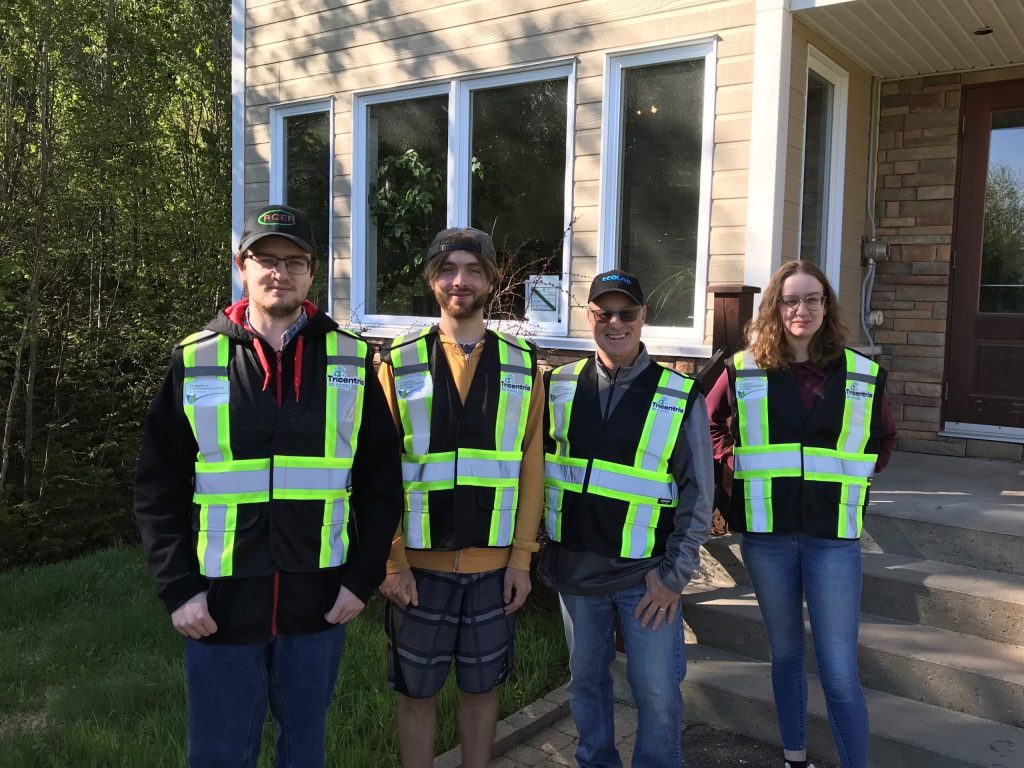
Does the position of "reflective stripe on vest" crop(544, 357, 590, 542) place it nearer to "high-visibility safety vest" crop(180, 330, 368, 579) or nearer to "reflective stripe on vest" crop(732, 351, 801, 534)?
"reflective stripe on vest" crop(732, 351, 801, 534)

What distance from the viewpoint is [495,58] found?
230 inches

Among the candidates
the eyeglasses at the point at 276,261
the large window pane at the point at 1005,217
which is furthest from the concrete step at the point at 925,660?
the large window pane at the point at 1005,217

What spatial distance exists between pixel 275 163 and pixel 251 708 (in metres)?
5.91

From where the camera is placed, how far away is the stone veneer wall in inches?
216

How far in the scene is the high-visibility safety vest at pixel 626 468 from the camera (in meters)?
2.59

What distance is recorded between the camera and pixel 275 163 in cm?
725

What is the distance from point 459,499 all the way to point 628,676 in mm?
793

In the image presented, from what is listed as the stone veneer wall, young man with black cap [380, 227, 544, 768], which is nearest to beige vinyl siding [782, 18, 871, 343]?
the stone veneer wall

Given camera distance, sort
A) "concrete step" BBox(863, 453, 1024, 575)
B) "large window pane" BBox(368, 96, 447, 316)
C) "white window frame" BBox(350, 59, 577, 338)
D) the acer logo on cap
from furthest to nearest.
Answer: "large window pane" BBox(368, 96, 447, 316), "white window frame" BBox(350, 59, 577, 338), "concrete step" BBox(863, 453, 1024, 575), the acer logo on cap

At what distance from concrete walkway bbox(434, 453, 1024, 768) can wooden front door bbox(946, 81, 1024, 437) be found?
51 centimetres

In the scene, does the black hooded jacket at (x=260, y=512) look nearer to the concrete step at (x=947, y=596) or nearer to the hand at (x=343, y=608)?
the hand at (x=343, y=608)

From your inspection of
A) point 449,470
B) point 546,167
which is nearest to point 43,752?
point 449,470

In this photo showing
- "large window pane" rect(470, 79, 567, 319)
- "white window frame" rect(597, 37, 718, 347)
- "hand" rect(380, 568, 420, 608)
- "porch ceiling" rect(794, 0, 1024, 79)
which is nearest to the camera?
"hand" rect(380, 568, 420, 608)

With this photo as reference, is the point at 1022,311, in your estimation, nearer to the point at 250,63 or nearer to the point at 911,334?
the point at 911,334
